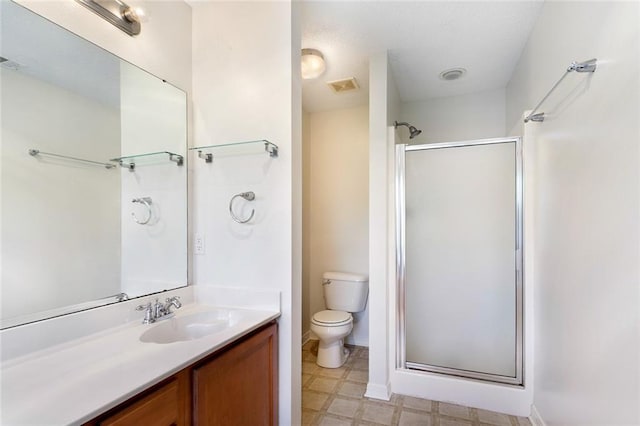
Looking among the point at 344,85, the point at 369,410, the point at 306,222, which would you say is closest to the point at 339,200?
the point at 306,222

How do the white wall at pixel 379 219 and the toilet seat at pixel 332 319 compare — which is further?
the toilet seat at pixel 332 319

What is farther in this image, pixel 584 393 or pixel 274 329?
pixel 274 329

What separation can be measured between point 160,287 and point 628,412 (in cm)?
197

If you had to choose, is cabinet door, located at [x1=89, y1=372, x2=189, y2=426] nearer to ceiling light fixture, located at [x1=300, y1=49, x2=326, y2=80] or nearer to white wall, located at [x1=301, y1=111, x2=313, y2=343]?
ceiling light fixture, located at [x1=300, y1=49, x2=326, y2=80]

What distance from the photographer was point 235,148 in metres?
1.73

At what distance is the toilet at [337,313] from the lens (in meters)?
2.67

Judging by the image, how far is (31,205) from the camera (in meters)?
1.18

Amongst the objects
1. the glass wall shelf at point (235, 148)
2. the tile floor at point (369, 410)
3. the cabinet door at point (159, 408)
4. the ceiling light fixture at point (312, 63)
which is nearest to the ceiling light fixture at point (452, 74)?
the ceiling light fixture at point (312, 63)

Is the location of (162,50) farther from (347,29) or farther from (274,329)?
(274,329)

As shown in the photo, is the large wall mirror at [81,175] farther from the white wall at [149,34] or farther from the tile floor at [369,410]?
the tile floor at [369,410]

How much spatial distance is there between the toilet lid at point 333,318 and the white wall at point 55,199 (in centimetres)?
A: 166

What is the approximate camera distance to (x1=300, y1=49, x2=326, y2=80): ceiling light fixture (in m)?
2.33

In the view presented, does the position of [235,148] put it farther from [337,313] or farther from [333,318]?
[337,313]

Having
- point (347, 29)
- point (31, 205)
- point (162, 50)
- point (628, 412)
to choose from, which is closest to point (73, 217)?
point (31, 205)
